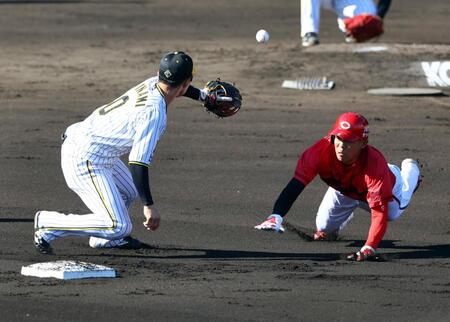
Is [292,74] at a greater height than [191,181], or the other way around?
[292,74]

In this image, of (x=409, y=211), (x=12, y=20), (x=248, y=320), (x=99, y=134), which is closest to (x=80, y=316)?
(x=248, y=320)

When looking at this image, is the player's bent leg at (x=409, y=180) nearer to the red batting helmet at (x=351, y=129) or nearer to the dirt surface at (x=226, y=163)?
the dirt surface at (x=226, y=163)

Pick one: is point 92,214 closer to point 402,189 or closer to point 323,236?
point 323,236

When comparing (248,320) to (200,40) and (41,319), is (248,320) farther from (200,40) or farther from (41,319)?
(200,40)

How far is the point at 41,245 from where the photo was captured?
880 cm

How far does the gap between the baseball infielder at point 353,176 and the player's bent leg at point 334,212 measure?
0.34ft

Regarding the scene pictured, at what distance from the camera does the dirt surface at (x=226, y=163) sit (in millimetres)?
7723

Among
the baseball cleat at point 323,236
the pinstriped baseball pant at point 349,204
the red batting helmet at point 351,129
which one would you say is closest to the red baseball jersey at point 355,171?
the red batting helmet at point 351,129

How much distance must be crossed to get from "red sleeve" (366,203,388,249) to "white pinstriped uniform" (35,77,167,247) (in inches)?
66.6

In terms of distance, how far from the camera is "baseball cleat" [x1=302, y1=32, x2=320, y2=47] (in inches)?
729

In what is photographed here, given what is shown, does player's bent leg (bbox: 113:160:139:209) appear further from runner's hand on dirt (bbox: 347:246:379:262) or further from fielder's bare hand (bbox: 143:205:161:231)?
runner's hand on dirt (bbox: 347:246:379:262)

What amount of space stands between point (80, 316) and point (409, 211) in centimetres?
426

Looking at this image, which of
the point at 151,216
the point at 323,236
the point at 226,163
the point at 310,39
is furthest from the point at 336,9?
the point at 151,216

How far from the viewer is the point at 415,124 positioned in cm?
1455
